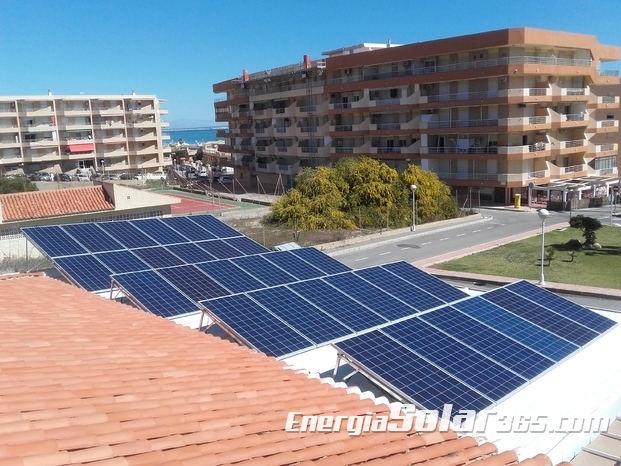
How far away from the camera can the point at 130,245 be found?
19344 mm

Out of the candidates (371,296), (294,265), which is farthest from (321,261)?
(371,296)

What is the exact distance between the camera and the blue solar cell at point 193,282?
1482 cm

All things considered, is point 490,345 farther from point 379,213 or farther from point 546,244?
point 379,213

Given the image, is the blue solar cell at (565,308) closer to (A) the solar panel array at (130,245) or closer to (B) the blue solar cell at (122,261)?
(A) the solar panel array at (130,245)

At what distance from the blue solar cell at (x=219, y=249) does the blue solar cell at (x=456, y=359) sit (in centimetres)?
936

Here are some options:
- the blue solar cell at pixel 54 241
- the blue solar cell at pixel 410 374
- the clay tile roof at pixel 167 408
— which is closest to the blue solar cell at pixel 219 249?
the blue solar cell at pixel 54 241

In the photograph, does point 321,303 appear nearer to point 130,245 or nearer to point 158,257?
point 158,257

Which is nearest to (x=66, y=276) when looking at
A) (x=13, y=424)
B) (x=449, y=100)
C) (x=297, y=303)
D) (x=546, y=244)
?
(x=297, y=303)

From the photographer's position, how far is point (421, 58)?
5622 cm

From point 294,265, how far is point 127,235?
21.6ft

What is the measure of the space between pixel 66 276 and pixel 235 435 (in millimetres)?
12207

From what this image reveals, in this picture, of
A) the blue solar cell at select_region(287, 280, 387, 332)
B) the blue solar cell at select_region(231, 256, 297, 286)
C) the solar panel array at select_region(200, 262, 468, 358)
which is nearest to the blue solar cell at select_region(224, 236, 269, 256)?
the blue solar cell at select_region(231, 256, 297, 286)

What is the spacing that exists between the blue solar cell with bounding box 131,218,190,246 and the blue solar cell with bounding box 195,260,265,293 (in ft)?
12.7

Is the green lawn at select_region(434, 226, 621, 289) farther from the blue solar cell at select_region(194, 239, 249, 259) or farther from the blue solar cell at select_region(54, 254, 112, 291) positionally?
the blue solar cell at select_region(54, 254, 112, 291)
